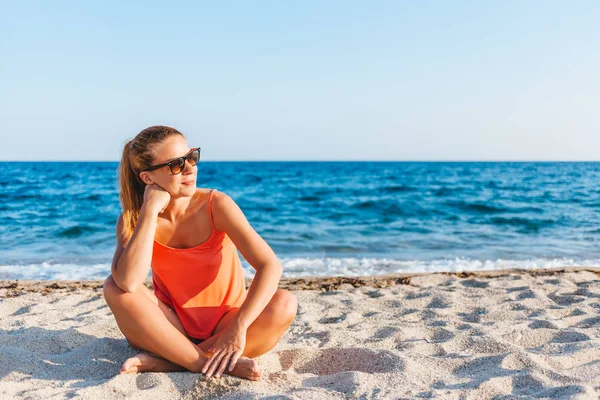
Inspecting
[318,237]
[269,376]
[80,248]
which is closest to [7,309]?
[269,376]

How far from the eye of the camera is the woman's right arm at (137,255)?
290 cm

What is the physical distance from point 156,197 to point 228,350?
3.13 ft

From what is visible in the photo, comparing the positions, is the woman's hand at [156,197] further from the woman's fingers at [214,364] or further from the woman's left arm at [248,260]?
the woman's fingers at [214,364]

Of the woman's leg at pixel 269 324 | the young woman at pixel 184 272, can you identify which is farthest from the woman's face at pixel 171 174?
the woman's leg at pixel 269 324

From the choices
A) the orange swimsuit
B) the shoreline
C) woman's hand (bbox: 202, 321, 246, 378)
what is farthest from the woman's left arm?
the shoreline

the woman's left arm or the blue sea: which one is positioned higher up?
the woman's left arm

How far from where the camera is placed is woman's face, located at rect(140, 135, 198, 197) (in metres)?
3.01

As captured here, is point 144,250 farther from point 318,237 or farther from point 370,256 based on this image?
point 318,237

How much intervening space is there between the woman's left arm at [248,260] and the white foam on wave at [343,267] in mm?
4525

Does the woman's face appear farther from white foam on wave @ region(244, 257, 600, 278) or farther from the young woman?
white foam on wave @ region(244, 257, 600, 278)

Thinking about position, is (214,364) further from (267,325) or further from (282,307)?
(282,307)

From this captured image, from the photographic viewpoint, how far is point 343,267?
827 cm

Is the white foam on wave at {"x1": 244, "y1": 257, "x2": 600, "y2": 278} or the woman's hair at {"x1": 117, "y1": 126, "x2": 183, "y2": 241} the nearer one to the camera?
the woman's hair at {"x1": 117, "y1": 126, "x2": 183, "y2": 241}

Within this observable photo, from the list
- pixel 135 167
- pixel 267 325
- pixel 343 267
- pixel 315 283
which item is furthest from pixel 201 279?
pixel 343 267
